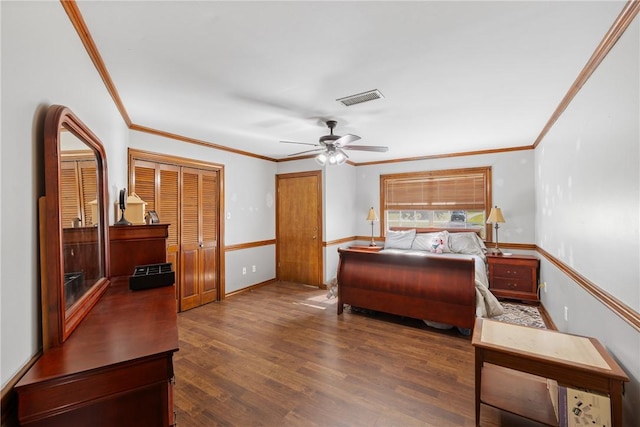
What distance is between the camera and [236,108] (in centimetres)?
294

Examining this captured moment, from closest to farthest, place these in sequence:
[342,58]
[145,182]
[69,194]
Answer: [69,194]
[342,58]
[145,182]

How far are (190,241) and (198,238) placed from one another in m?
0.14

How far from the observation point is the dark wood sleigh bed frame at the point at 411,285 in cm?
315

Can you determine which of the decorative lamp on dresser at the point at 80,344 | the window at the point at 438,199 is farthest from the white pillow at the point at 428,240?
the decorative lamp on dresser at the point at 80,344

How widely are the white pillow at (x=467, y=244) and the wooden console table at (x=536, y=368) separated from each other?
2785 mm

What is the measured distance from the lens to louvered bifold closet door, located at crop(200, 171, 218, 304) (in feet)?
14.3

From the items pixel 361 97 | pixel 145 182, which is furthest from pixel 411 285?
pixel 145 182

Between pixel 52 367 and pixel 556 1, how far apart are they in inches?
108

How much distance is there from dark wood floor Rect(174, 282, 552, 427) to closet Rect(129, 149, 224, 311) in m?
0.54

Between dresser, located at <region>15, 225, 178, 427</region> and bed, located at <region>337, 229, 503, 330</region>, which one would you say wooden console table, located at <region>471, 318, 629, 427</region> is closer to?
bed, located at <region>337, 229, 503, 330</region>

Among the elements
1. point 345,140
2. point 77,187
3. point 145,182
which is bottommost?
point 77,187

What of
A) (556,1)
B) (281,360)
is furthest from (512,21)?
(281,360)

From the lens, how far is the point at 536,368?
1.66 metres

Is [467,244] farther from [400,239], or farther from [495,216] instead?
[400,239]
